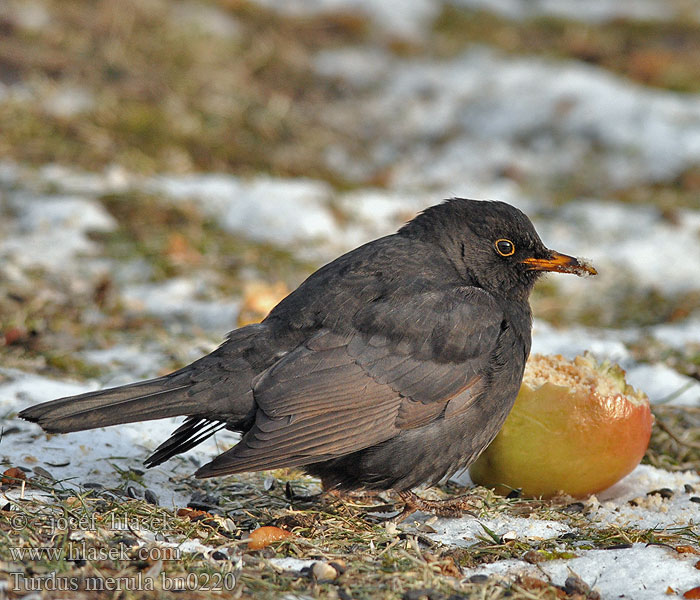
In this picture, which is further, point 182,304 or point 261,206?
point 261,206

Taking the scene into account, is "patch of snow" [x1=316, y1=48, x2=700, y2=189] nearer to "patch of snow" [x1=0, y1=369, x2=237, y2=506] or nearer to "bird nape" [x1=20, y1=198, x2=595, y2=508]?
"patch of snow" [x1=0, y1=369, x2=237, y2=506]

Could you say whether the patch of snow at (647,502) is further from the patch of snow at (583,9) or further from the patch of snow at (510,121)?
the patch of snow at (583,9)

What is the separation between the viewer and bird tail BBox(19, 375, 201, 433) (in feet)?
10.7

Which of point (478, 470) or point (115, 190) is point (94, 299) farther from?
point (478, 470)

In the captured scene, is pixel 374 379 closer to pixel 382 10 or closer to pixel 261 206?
pixel 261 206

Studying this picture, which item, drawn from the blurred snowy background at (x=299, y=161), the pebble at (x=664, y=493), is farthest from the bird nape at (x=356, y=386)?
the pebble at (x=664, y=493)

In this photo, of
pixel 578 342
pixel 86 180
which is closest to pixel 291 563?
pixel 578 342

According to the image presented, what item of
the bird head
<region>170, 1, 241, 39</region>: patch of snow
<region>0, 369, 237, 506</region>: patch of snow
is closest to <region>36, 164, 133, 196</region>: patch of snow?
<region>170, 1, 241, 39</region>: patch of snow

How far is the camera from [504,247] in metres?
4.15

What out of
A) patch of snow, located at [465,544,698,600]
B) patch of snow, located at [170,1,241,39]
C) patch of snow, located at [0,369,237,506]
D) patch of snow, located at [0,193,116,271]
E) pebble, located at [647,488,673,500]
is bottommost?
patch of snow, located at [465,544,698,600]

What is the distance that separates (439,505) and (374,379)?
667 mm

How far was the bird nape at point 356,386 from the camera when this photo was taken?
341 cm

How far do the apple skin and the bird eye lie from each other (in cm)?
66

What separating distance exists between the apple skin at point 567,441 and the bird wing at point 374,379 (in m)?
0.34
